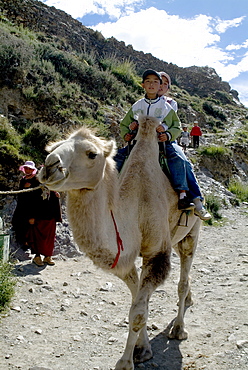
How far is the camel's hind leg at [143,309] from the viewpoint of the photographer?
128 inches

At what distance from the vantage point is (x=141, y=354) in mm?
3680

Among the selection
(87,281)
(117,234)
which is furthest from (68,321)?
(117,234)

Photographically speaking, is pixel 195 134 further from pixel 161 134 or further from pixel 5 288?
pixel 5 288

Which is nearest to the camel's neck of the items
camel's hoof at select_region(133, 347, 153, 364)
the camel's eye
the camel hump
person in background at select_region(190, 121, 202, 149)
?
the camel's eye

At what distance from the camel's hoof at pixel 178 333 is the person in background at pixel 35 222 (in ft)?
11.1

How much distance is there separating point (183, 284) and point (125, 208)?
6.11 ft

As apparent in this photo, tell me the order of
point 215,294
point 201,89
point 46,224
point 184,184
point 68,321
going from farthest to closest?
point 201,89 < point 46,224 < point 215,294 < point 68,321 < point 184,184

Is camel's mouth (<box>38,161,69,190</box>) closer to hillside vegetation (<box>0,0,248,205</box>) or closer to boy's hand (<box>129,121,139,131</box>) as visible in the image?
hillside vegetation (<box>0,0,248,205</box>)

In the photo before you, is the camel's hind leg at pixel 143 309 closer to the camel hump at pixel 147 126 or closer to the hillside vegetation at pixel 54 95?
the camel hump at pixel 147 126

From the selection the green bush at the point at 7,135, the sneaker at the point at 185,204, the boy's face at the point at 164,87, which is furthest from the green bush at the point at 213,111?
the sneaker at the point at 185,204

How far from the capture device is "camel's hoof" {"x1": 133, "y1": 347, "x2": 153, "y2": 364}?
364 centimetres

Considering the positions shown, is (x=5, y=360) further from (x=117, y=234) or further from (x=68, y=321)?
(x=117, y=234)

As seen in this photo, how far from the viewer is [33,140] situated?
31.2 feet

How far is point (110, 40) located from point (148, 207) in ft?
113
